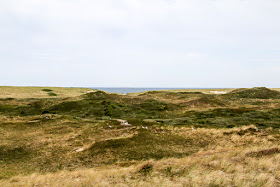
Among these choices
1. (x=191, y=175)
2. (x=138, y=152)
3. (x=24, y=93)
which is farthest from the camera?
(x=24, y=93)

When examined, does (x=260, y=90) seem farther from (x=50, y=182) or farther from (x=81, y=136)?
(x=50, y=182)

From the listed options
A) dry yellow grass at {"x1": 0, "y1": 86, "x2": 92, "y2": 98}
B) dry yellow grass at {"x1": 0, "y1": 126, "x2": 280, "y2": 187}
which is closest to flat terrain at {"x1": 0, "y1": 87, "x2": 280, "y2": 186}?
dry yellow grass at {"x1": 0, "y1": 126, "x2": 280, "y2": 187}

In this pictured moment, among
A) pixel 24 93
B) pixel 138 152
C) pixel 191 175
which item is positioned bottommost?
pixel 138 152

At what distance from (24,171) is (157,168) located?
11.3m

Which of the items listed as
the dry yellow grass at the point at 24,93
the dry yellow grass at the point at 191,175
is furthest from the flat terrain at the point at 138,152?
the dry yellow grass at the point at 24,93

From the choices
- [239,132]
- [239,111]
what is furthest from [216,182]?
[239,111]

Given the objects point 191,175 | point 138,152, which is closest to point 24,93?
point 138,152

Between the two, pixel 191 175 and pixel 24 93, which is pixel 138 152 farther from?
pixel 24 93

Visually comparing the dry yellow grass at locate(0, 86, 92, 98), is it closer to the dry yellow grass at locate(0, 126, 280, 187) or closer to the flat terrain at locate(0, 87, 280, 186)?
the flat terrain at locate(0, 87, 280, 186)

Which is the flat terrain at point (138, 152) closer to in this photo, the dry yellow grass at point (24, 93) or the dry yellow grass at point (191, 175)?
the dry yellow grass at point (191, 175)

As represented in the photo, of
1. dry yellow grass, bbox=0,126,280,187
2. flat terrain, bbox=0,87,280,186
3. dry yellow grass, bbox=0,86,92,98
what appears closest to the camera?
dry yellow grass, bbox=0,126,280,187

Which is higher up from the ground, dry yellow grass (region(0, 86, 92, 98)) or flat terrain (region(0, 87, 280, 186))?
dry yellow grass (region(0, 86, 92, 98))

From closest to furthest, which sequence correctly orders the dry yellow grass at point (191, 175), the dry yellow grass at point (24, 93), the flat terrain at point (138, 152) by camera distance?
the dry yellow grass at point (191, 175) < the flat terrain at point (138, 152) < the dry yellow grass at point (24, 93)

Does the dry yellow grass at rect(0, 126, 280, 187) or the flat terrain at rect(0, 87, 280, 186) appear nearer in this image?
the dry yellow grass at rect(0, 126, 280, 187)
